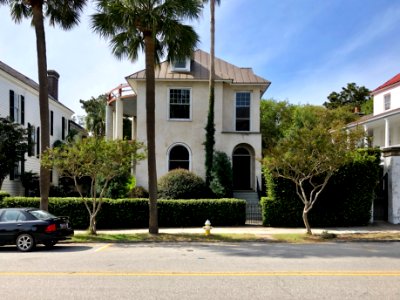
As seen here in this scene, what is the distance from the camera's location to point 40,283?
8.16m

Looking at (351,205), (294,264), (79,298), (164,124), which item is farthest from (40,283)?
(164,124)

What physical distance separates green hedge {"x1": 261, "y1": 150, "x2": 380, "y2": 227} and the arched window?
8348 mm

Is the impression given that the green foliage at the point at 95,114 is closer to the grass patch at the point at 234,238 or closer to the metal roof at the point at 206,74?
the metal roof at the point at 206,74

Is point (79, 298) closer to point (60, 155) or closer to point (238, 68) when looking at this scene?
point (60, 155)

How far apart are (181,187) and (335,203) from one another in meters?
7.54

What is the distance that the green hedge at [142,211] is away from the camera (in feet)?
64.4

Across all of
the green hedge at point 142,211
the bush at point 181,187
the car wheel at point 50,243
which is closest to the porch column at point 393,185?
the green hedge at point 142,211

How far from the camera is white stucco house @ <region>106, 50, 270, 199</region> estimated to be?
87.9ft

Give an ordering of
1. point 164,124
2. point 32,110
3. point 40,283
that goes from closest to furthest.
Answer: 1. point 40,283
2. point 164,124
3. point 32,110

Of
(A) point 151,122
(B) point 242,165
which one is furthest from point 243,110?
(A) point 151,122

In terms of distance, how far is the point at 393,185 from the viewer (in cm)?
2047

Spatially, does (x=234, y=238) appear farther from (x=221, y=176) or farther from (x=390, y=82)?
(x=390, y=82)

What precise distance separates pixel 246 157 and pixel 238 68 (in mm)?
5870

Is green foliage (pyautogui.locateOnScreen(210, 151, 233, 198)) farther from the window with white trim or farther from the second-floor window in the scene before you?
the window with white trim
